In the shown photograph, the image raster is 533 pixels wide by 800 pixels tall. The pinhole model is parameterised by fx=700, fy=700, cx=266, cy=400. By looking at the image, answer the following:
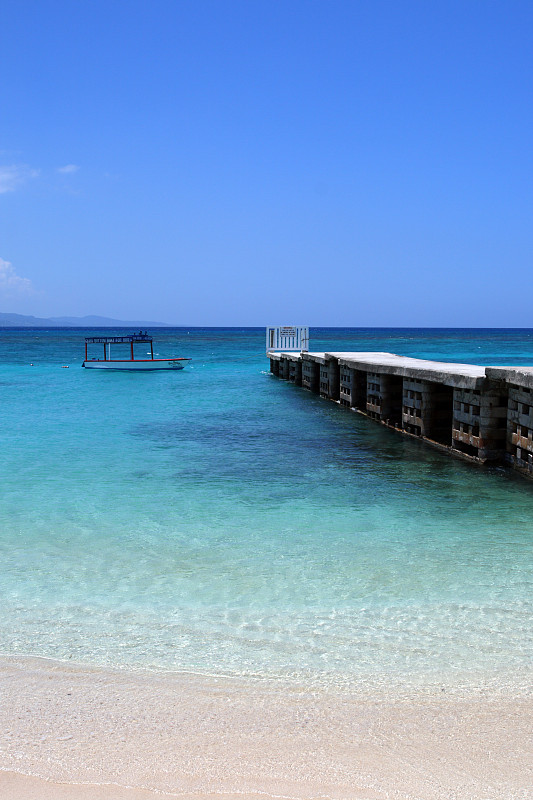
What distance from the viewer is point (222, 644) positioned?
5258 mm

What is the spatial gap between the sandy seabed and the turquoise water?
333mm

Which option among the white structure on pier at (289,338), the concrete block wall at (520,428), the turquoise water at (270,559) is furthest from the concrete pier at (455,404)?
the white structure on pier at (289,338)

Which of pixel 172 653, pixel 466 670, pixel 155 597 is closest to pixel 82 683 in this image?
pixel 172 653

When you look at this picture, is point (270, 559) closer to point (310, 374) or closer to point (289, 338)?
point (310, 374)

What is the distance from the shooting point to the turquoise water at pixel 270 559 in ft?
16.8

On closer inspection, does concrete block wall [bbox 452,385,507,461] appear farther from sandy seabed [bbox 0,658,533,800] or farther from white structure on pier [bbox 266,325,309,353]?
white structure on pier [bbox 266,325,309,353]

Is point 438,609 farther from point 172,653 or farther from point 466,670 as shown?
point 172,653

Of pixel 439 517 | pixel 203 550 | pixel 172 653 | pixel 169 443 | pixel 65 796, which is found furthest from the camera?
pixel 169 443

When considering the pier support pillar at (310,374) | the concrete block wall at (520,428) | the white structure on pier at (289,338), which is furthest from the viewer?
the white structure on pier at (289,338)

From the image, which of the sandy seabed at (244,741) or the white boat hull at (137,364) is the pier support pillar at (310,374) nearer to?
the white boat hull at (137,364)

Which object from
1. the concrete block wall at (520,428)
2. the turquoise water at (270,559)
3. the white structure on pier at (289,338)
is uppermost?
the white structure on pier at (289,338)

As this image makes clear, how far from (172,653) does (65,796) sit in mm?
1782

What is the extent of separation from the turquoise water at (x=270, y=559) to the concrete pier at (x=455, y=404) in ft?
1.80

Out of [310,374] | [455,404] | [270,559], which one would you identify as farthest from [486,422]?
[310,374]
